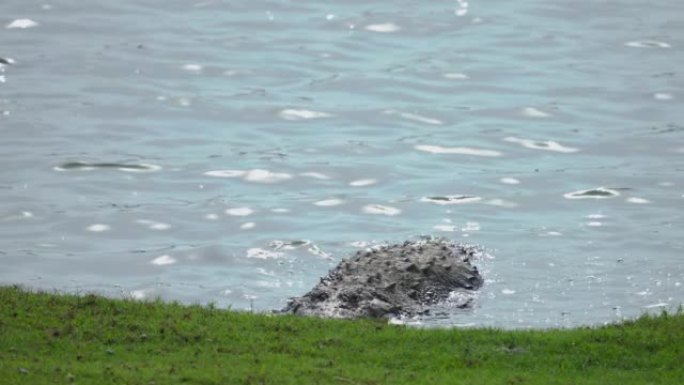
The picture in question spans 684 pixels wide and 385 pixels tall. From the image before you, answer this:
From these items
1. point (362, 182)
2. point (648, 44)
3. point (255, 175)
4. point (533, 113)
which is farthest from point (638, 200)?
point (648, 44)

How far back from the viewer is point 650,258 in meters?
18.8

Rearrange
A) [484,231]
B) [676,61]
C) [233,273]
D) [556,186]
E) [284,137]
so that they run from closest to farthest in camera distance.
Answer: [233,273] → [484,231] → [556,186] → [284,137] → [676,61]

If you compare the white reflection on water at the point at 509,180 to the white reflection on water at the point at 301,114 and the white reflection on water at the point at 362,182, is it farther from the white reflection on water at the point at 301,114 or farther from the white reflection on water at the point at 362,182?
the white reflection on water at the point at 301,114

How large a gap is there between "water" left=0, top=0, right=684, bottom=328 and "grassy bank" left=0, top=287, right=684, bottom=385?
298 centimetres

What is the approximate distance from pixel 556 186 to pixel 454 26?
10584mm

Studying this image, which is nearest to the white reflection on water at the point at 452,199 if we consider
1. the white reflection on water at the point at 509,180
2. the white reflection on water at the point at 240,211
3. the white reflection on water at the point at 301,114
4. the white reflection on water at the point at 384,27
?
the white reflection on water at the point at 509,180

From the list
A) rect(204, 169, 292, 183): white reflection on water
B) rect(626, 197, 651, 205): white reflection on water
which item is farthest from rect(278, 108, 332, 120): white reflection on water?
rect(626, 197, 651, 205): white reflection on water

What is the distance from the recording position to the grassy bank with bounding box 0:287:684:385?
11016 mm

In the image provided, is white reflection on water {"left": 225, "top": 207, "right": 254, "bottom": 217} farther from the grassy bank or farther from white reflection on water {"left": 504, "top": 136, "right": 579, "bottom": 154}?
the grassy bank

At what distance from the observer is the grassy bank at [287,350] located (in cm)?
1102

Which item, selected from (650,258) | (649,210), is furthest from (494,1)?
(650,258)

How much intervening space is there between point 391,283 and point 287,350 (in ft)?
12.9

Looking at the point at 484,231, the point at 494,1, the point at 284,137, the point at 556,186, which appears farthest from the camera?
the point at 494,1

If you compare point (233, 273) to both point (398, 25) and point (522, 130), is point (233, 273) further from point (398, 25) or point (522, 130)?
point (398, 25)
